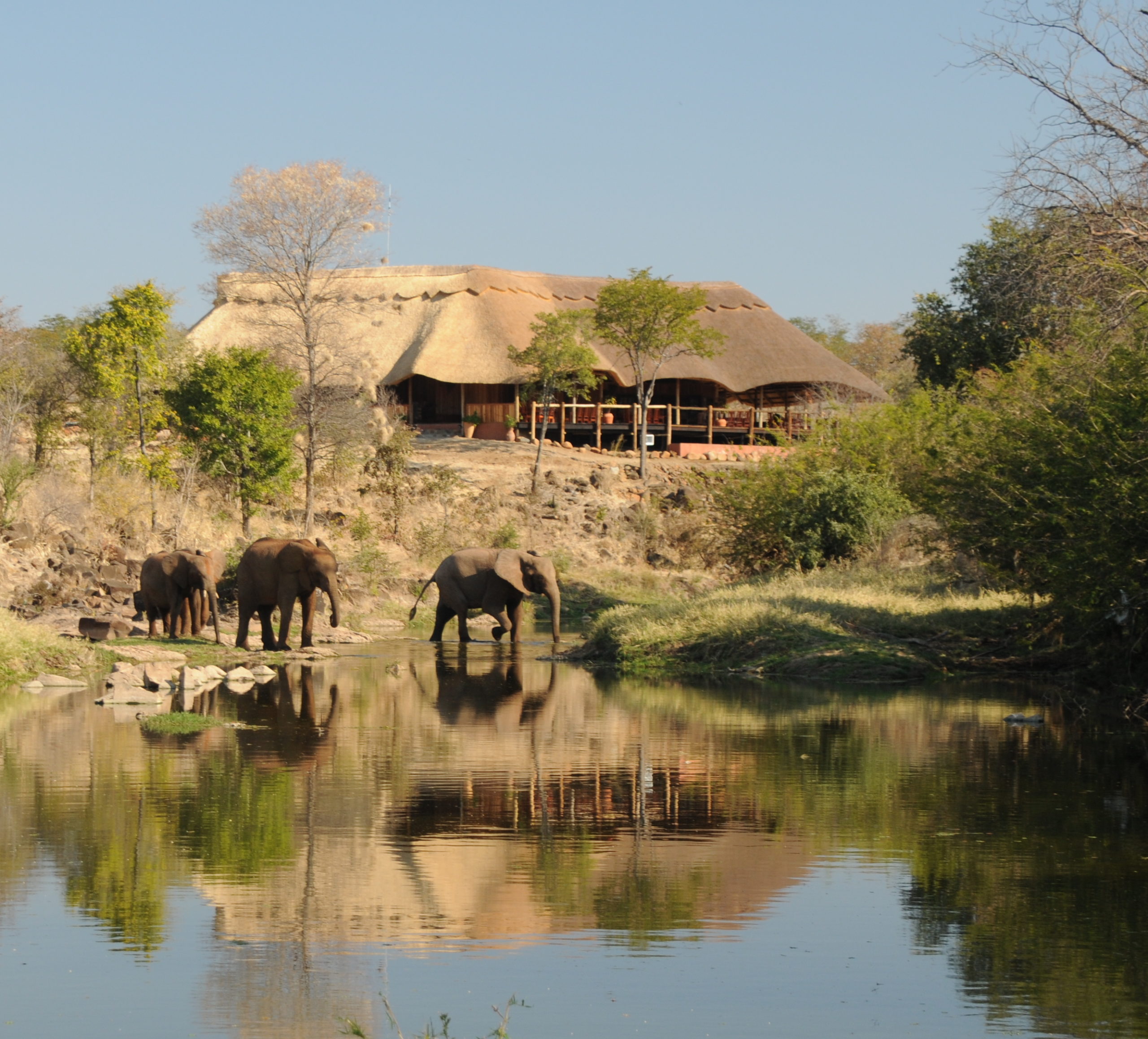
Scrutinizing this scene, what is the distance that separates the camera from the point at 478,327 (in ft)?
169

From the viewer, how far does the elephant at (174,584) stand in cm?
2264

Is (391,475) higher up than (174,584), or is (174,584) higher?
(391,475)

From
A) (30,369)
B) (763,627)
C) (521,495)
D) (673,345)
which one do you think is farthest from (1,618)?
(673,345)

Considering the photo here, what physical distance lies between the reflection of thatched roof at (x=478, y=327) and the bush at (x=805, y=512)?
55.8 ft

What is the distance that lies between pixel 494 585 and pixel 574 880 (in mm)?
18749

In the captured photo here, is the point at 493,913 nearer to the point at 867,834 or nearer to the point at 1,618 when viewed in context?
the point at 867,834

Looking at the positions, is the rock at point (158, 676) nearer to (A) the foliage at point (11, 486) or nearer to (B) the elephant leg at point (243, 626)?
(B) the elephant leg at point (243, 626)

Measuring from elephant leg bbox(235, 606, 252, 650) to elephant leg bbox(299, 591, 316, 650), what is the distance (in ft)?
2.90

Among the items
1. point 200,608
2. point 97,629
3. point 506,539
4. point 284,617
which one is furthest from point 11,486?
point 506,539

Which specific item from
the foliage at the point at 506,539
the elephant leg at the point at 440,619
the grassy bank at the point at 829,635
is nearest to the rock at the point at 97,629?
the elephant leg at the point at 440,619

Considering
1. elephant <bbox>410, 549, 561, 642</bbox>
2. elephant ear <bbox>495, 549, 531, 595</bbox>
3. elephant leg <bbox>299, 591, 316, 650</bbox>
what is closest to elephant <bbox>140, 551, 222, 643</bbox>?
elephant leg <bbox>299, 591, 316, 650</bbox>

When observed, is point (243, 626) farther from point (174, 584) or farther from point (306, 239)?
point (306, 239)

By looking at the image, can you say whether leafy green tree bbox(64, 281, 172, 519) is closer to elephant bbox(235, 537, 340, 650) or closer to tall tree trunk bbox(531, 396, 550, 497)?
tall tree trunk bbox(531, 396, 550, 497)

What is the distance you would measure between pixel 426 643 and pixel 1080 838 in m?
Answer: 18.6
